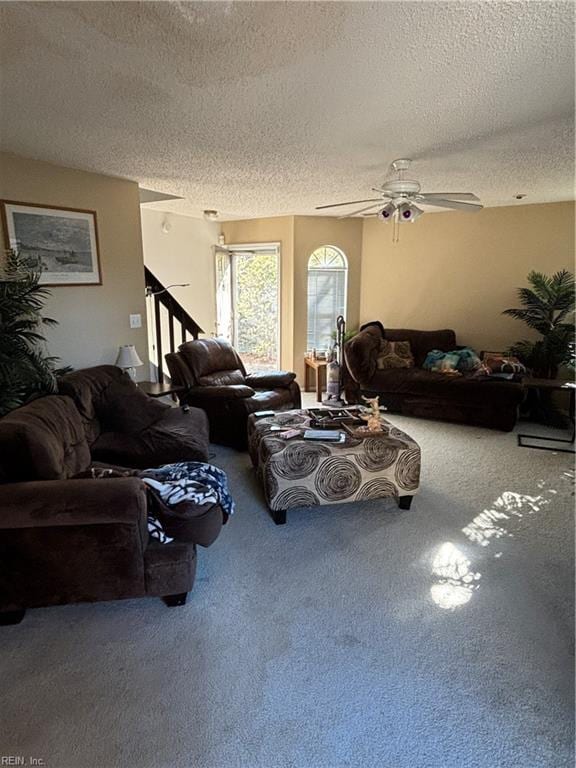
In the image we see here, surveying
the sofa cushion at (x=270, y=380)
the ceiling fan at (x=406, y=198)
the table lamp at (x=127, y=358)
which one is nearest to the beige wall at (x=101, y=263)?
the table lamp at (x=127, y=358)

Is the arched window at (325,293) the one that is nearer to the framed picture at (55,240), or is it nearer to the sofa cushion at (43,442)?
the framed picture at (55,240)

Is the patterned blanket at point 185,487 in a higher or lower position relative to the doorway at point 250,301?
lower

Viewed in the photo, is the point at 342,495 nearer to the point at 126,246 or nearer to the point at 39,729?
the point at 39,729

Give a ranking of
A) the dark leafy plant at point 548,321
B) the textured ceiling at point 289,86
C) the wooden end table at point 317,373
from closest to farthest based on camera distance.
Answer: the textured ceiling at point 289,86 → the dark leafy plant at point 548,321 → the wooden end table at point 317,373

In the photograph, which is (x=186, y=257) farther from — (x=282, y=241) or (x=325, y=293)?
(x=325, y=293)

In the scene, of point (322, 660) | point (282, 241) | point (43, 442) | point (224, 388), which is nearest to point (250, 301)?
point (282, 241)

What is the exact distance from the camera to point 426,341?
17.9ft

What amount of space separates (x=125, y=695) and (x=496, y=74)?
2.93 metres

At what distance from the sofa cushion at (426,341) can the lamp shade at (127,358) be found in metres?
3.34

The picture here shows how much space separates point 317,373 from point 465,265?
238cm

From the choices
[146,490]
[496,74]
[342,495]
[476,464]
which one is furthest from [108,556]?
A: [476,464]

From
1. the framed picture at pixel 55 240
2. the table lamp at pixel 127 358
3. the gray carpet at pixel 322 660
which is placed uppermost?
the framed picture at pixel 55 240

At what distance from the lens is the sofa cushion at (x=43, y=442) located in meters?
1.93

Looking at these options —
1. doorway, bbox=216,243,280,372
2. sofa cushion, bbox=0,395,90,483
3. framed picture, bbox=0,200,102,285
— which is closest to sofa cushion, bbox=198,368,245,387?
framed picture, bbox=0,200,102,285
